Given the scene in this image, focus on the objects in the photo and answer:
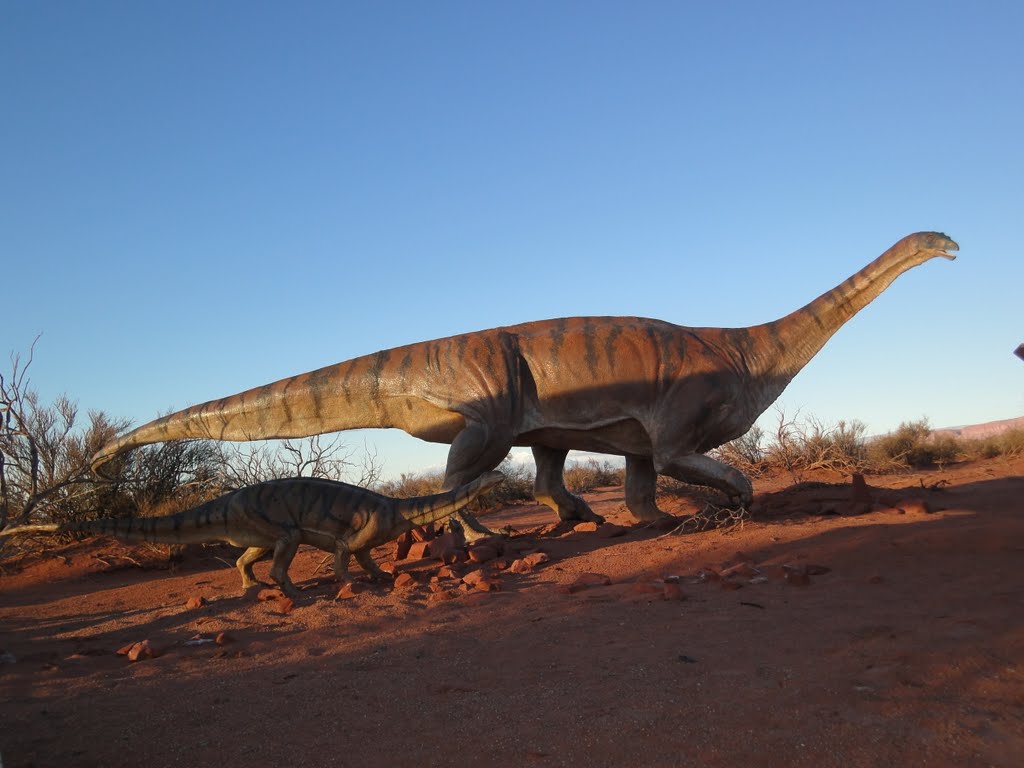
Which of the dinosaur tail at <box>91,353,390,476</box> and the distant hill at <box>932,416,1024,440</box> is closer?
the dinosaur tail at <box>91,353,390,476</box>

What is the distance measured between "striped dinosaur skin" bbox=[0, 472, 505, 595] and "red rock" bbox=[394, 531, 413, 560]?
1086mm

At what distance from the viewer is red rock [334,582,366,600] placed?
602 cm

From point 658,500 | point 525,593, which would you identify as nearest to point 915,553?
point 525,593

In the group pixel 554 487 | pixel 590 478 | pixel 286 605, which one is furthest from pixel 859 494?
pixel 590 478

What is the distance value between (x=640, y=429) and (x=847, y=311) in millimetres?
2500

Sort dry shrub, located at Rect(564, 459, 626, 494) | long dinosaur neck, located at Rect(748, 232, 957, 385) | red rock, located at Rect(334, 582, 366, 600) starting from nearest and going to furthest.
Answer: red rock, located at Rect(334, 582, 366, 600)
long dinosaur neck, located at Rect(748, 232, 957, 385)
dry shrub, located at Rect(564, 459, 626, 494)

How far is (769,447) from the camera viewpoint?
49.1ft

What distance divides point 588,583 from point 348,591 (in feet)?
5.54

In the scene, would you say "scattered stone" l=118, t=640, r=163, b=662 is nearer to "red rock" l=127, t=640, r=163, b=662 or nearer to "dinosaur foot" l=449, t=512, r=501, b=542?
"red rock" l=127, t=640, r=163, b=662

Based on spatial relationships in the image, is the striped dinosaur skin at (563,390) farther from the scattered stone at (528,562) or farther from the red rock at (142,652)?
the red rock at (142,652)

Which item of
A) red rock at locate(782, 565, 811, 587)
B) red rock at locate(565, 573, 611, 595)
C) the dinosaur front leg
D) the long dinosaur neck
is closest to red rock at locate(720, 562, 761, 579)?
red rock at locate(782, 565, 811, 587)

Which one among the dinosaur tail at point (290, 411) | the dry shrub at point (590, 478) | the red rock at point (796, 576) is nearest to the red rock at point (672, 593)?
the red rock at point (796, 576)

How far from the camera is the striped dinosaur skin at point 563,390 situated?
8164mm

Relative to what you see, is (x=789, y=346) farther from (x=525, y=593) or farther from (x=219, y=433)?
(x=219, y=433)
